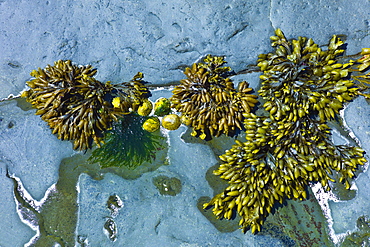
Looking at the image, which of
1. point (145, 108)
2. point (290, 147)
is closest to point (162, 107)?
point (145, 108)

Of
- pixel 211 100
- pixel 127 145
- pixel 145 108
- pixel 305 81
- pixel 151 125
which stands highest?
pixel 305 81

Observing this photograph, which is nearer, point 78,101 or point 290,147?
point 290,147

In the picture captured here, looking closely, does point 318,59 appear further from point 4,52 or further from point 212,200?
point 4,52

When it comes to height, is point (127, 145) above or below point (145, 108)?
below

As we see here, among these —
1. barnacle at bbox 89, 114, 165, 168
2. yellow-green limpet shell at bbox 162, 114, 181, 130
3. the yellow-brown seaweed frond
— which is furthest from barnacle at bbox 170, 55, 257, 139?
barnacle at bbox 89, 114, 165, 168

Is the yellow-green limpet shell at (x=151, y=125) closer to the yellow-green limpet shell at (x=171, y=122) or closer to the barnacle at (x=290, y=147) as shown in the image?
the yellow-green limpet shell at (x=171, y=122)

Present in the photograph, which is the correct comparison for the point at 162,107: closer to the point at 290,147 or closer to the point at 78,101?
the point at 78,101

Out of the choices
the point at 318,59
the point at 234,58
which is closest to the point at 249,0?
the point at 234,58
